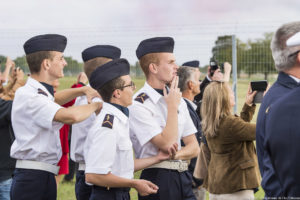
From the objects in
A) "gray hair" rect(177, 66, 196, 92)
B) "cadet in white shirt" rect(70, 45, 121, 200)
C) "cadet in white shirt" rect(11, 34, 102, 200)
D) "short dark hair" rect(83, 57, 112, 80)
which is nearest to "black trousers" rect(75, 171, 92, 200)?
"cadet in white shirt" rect(70, 45, 121, 200)

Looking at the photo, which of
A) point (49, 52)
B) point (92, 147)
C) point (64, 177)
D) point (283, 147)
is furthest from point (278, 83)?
point (64, 177)

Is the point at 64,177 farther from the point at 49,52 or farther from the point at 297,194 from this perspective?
the point at 297,194

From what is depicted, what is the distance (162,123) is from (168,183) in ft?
1.40

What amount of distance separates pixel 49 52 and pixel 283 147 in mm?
2024

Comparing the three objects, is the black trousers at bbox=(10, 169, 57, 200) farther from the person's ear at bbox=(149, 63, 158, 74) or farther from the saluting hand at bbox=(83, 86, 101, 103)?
the person's ear at bbox=(149, 63, 158, 74)

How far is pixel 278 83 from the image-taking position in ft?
7.35

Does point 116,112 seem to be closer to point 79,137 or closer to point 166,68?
point 166,68

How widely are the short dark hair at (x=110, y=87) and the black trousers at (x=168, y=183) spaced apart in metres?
0.61

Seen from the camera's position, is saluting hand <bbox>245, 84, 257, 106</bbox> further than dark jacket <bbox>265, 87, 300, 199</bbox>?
Yes

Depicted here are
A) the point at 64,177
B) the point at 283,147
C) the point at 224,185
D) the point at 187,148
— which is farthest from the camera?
the point at 64,177

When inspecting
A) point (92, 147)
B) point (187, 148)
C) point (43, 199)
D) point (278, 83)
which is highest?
point (278, 83)

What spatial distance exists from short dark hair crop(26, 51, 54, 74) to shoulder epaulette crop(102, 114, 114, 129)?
0.83 meters

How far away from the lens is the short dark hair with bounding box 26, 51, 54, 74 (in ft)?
10.8

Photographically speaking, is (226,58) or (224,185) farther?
(226,58)
